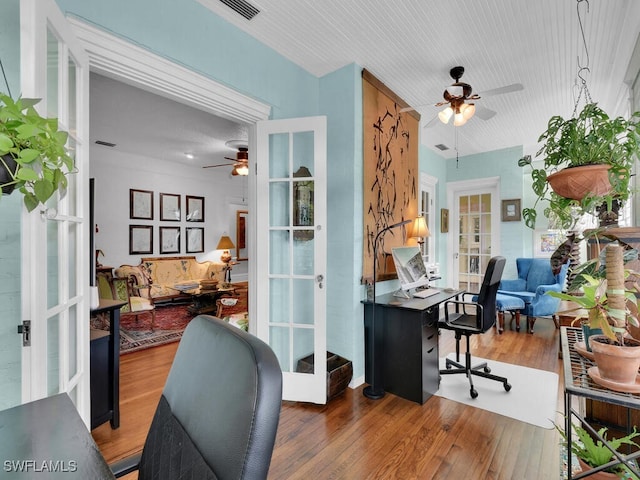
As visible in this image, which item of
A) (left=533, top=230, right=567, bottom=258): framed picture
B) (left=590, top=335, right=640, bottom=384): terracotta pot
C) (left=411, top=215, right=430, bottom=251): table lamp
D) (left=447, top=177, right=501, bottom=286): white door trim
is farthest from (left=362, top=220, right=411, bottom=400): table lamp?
(left=533, top=230, right=567, bottom=258): framed picture

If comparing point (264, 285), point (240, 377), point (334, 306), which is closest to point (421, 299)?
point (334, 306)

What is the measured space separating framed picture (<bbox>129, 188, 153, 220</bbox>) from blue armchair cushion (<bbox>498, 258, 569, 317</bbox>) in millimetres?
5983

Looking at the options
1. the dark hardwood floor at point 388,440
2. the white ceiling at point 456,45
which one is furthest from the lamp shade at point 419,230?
the dark hardwood floor at point 388,440

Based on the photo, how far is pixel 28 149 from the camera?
697mm

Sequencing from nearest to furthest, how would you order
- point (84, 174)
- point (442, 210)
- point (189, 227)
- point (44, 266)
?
1. point (44, 266)
2. point (84, 174)
3. point (442, 210)
4. point (189, 227)

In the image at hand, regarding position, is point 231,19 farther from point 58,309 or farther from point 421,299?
point 421,299

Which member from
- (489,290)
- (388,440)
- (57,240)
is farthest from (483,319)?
(57,240)

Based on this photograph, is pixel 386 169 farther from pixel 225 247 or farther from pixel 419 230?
pixel 225 247

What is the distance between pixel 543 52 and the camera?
2525mm

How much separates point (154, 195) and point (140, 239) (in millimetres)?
841

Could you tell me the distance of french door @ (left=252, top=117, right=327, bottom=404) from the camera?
2.40m

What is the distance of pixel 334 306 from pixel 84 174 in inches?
79.3

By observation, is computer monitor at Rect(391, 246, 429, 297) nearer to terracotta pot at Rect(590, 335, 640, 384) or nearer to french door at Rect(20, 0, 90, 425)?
terracotta pot at Rect(590, 335, 640, 384)

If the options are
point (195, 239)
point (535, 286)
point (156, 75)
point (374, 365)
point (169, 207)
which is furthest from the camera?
point (195, 239)
